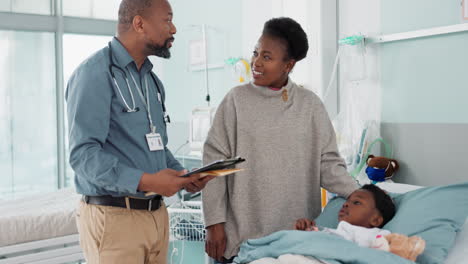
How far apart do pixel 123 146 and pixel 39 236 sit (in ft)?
5.59

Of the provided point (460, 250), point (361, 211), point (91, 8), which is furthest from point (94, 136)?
point (91, 8)

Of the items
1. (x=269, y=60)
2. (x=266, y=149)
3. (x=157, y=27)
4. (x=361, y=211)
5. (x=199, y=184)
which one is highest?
(x=157, y=27)

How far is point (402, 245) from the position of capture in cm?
155

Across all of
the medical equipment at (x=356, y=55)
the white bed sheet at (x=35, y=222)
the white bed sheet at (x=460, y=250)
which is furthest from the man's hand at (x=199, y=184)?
the white bed sheet at (x=35, y=222)

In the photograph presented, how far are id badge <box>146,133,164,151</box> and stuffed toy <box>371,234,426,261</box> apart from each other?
79 centimetres

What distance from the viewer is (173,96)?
4.87 m

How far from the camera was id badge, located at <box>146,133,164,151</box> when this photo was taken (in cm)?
167

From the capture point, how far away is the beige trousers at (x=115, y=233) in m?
1.62

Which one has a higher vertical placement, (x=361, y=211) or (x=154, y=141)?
(x=154, y=141)

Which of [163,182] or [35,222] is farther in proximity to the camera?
[35,222]

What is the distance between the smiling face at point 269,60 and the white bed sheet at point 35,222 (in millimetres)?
1858

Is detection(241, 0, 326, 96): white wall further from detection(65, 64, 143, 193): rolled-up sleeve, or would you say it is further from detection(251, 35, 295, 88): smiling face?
detection(65, 64, 143, 193): rolled-up sleeve

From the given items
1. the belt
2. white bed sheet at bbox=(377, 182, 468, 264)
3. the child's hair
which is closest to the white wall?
the child's hair

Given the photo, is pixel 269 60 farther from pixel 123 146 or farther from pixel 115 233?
pixel 115 233
